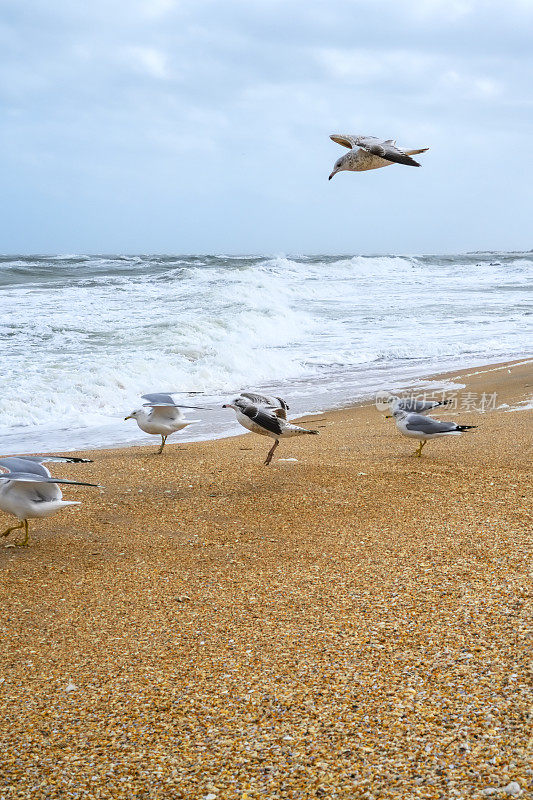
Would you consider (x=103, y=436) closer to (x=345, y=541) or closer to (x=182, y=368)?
(x=182, y=368)

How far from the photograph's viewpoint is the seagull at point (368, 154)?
335 centimetres

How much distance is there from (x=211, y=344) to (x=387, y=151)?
11.6 m

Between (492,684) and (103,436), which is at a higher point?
(492,684)

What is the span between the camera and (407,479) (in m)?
5.65

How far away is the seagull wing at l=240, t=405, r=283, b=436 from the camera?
221 inches

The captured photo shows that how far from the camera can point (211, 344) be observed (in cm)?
1492

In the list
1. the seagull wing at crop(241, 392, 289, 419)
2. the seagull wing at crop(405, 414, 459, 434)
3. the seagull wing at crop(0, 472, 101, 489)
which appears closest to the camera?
the seagull wing at crop(0, 472, 101, 489)

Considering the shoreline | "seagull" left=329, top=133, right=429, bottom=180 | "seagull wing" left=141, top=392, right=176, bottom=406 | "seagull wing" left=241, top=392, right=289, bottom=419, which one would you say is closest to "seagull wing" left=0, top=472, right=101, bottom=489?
"seagull wing" left=241, top=392, right=289, bottom=419

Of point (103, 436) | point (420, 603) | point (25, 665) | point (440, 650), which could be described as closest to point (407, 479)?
point (420, 603)

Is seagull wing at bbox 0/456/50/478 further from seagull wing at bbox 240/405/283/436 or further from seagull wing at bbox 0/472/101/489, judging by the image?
seagull wing at bbox 240/405/283/436

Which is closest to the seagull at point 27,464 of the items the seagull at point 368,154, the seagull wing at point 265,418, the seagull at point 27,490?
the seagull at point 27,490

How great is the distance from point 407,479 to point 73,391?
6.57m

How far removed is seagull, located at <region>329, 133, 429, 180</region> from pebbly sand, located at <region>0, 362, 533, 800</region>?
74.8 inches

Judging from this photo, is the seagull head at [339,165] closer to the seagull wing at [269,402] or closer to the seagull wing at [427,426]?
the seagull wing at [269,402]
